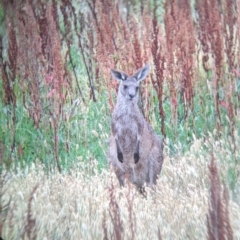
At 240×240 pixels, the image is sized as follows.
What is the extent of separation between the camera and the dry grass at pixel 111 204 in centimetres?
301

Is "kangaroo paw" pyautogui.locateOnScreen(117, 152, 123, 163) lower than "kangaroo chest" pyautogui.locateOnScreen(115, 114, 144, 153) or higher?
lower

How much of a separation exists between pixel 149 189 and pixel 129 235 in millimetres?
278

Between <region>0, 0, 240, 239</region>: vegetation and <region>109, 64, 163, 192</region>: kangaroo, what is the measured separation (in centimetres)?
4

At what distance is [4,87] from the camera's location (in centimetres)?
346

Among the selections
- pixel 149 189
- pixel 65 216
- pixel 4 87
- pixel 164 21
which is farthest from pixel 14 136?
pixel 164 21

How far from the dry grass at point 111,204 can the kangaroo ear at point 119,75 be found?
48cm

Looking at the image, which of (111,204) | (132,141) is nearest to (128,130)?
(132,141)

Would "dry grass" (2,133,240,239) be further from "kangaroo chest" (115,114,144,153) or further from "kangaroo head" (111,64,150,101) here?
"kangaroo head" (111,64,150,101)

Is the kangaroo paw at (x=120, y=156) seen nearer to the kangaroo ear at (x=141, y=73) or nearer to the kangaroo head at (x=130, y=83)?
the kangaroo head at (x=130, y=83)

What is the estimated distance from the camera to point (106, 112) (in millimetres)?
3312

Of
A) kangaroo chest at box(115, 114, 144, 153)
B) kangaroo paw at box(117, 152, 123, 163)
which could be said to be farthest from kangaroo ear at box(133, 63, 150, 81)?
kangaroo paw at box(117, 152, 123, 163)

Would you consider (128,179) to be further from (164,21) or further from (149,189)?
(164,21)

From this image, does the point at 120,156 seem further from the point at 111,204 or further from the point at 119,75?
the point at 119,75

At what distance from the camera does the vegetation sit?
3074 millimetres
